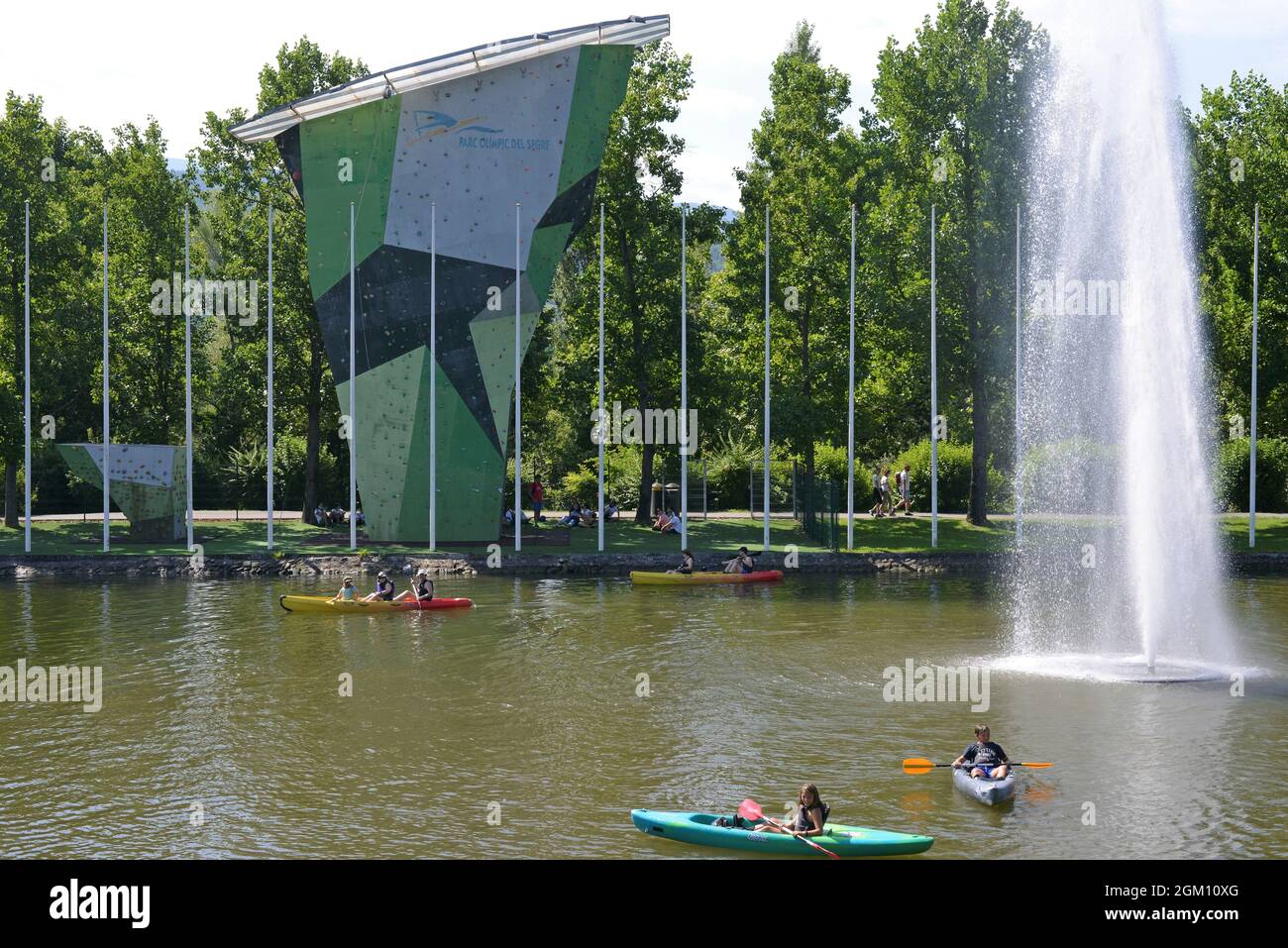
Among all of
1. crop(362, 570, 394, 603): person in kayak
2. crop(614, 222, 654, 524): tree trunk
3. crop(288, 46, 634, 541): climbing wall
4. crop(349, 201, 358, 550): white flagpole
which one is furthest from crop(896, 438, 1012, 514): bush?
crop(362, 570, 394, 603): person in kayak

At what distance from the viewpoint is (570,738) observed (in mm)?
24484

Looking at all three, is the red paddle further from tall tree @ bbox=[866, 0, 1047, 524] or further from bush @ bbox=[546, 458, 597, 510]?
bush @ bbox=[546, 458, 597, 510]

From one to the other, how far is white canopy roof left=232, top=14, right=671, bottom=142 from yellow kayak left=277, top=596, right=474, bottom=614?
71.1ft

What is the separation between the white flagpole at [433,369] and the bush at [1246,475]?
3855 centimetres

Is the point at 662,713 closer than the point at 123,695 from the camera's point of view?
Yes

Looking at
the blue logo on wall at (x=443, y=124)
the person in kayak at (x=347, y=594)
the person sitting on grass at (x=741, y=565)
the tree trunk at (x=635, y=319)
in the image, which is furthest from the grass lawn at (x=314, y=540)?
the blue logo on wall at (x=443, y=124)

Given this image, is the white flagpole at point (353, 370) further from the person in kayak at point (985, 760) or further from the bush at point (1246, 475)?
the bush at point (1246, 475)

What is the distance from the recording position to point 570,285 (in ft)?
327

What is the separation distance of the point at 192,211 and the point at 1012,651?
59980 millimetres

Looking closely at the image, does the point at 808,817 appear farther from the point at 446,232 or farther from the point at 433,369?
the point at 446,232

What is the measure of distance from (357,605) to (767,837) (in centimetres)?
2450

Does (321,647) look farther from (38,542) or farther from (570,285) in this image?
(570,285)
